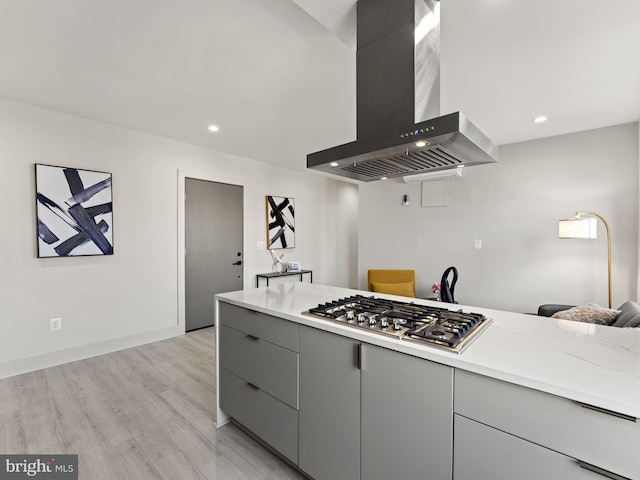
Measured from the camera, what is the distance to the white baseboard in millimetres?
2791

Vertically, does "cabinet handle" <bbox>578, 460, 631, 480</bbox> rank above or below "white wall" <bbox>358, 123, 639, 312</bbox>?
below

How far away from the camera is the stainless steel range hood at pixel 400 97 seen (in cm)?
133

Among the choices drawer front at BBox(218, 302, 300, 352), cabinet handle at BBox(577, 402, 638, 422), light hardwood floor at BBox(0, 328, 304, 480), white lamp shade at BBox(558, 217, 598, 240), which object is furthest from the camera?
white lamp shade at BBox(558, 217, 598, 240)

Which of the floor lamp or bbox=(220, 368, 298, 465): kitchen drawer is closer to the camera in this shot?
bbox=(220, 368, 298, 465): kitchen drawer

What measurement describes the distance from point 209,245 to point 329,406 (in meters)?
3.33

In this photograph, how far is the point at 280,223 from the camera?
5262mm

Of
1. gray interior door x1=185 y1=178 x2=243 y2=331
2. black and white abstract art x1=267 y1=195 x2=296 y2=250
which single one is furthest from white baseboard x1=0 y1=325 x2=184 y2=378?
black and white abstract art x1=267 y1=195 x2=296 y2=250

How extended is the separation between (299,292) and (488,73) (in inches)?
85.6

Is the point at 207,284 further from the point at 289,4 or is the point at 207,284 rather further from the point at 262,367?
the point at 289,4

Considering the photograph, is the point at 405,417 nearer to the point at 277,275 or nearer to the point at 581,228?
the point at 581,228

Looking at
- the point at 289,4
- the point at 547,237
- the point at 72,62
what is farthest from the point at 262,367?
the point at 547,237

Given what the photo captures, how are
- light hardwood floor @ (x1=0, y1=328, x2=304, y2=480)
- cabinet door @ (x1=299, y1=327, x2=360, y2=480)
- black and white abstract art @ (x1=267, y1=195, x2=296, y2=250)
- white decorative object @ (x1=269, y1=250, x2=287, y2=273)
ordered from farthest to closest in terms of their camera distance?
1. white decorative object @ (x1=269, y1=250, x2=287, y2=273)
2. black and white abstract art @ (x1=267, y1=195, x2=296, y2=250)
3. light hardwood floor @ (x1=0, y1=328, x2=304, y2=480)
4. cabinet door @ (x1=299, y1=327, x2=360, y2=480)

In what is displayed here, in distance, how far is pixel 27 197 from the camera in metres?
2.84

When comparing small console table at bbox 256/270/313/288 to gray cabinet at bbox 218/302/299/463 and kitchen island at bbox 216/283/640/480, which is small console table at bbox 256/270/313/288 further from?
kitchen island at bbox 216/283/640/480
